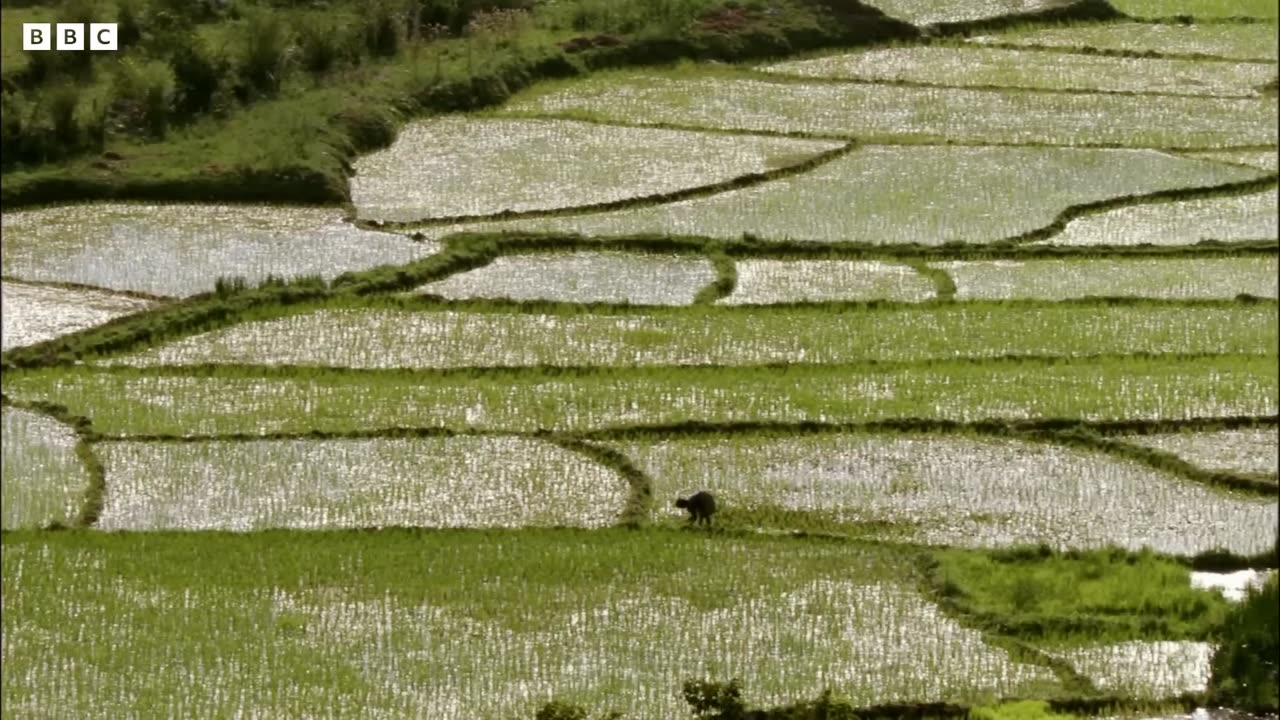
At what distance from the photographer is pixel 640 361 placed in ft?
40.9

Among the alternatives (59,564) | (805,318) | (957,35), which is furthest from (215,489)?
(957,35)

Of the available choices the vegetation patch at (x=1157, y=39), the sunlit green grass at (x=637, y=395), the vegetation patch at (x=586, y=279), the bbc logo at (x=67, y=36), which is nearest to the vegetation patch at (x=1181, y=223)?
the sunlit green grass at (x=637, y=395)

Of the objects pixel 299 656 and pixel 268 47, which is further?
pixel 268 47

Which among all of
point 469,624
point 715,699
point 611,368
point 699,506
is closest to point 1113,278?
point 611,368

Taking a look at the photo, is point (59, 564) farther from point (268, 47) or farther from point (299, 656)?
point (268, 47)

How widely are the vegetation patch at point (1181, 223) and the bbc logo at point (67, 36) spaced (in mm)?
5294

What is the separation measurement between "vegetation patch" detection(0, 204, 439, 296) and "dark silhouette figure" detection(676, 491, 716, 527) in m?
3.40

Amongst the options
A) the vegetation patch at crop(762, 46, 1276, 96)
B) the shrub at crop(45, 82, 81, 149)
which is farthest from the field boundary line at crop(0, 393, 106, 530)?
the vegetation patch at crop(762, 46, 1276, 96)

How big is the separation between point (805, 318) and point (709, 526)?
105 inches

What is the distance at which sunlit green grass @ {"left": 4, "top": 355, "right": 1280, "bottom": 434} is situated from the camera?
38.4 feet

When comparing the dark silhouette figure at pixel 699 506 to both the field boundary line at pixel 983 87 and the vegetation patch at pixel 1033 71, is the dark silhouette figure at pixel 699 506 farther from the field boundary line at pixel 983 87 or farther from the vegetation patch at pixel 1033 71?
the vegetation patch at pixel 1033 71

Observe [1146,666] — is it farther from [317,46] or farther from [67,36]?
[317,46]

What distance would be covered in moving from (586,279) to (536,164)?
1.95 metres

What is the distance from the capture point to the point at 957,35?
18.3 meters
